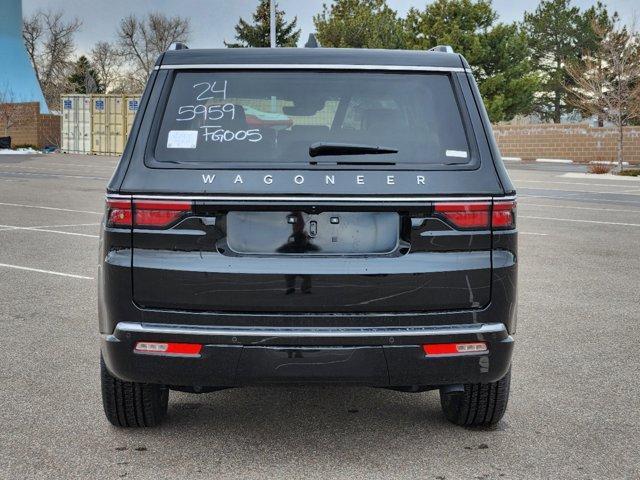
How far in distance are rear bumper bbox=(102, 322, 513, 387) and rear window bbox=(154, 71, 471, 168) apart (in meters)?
0.69

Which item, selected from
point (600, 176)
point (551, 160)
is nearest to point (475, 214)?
point (600, 176)

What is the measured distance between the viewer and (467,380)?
386cm

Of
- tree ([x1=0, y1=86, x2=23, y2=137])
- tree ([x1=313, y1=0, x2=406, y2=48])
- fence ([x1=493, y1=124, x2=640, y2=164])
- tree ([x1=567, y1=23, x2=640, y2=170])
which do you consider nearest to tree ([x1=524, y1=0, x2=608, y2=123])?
tree ([x1=313, y1=0, x2=406, y2=48])

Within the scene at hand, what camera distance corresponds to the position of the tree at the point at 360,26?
228 ft

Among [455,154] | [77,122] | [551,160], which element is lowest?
[455,154]

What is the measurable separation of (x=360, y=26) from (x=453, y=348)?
2804 inches

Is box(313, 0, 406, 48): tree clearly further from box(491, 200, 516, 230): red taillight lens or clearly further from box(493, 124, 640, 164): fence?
box(491, 200, 516, 230): red taillight lens

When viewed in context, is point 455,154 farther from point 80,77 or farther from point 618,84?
point 80,77

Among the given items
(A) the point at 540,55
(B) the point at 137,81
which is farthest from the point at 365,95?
(B) the point at 137,81

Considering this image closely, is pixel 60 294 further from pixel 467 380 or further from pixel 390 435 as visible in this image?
pixel 467 380

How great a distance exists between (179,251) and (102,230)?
42 cm

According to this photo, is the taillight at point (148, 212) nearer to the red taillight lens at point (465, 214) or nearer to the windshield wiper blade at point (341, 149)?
the windshield wiper blade at point (341, 149)

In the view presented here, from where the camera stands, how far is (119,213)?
3.80 metres

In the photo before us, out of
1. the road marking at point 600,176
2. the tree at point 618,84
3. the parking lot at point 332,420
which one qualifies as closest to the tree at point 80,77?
the tree at point 618,84
